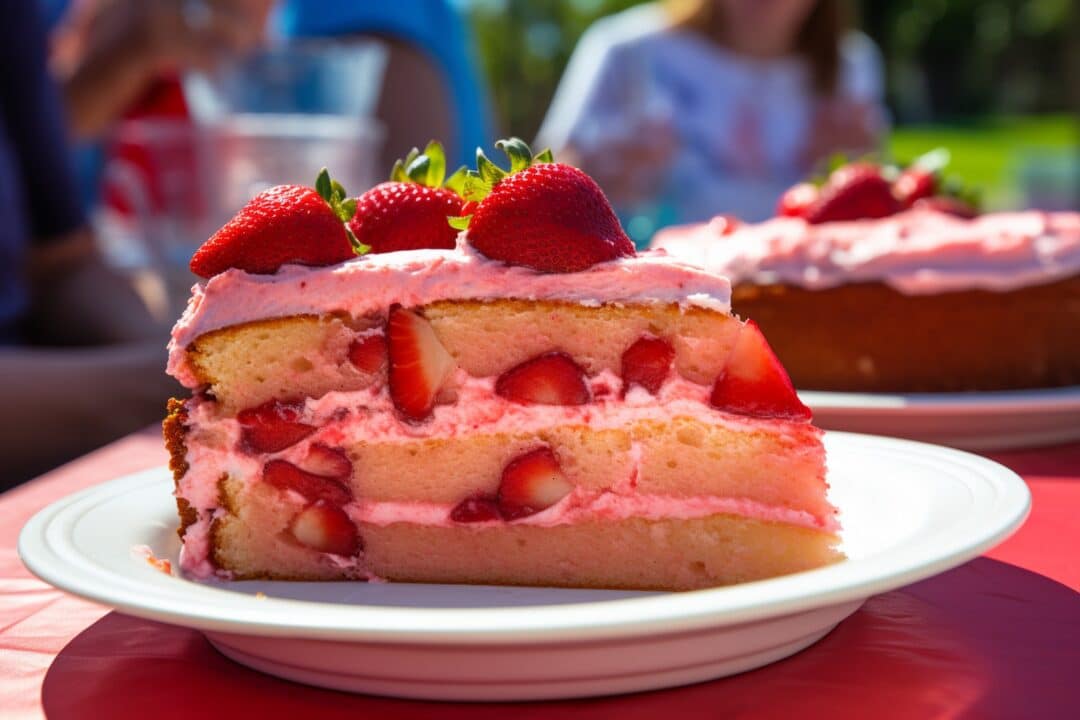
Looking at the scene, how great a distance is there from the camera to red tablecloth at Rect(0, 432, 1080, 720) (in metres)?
0.96

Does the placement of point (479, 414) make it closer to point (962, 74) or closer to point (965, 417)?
point (965, 417)

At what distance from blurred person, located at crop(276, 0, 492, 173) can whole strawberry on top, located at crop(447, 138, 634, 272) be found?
11.5 ft

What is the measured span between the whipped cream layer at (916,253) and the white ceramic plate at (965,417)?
1.07ft

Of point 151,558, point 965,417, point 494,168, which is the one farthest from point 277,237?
point 965,417

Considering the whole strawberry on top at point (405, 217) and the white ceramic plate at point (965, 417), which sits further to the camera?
the white ceramic plate at point (965, 417)

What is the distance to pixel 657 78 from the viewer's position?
5137 millimetres

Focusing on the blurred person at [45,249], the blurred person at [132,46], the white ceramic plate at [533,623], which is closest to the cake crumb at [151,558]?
the white ceramic plate at [533,623]

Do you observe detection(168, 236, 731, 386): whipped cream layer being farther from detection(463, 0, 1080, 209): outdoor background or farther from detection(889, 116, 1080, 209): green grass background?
detection(889, 116, 1080, 209): green grass background

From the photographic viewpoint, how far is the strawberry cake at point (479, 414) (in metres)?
1.40

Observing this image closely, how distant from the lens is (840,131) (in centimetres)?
479

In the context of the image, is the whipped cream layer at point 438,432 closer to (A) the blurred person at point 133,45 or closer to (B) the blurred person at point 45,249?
(B) the blurred person at point 45,249

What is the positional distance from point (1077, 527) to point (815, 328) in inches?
34.1

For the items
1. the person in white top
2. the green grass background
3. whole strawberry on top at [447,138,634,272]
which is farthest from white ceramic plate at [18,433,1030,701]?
the green grass background

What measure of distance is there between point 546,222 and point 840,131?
12.2 ft
